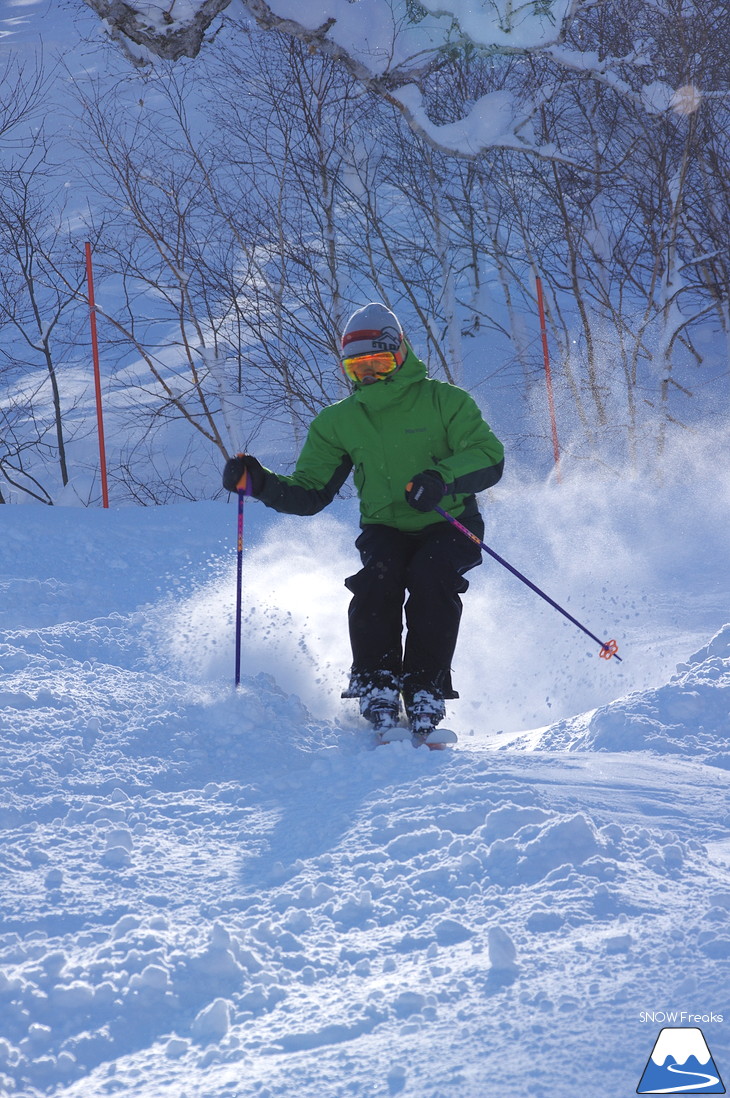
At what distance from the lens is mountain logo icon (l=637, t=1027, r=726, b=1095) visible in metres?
1.40

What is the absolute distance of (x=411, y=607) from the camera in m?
3.55

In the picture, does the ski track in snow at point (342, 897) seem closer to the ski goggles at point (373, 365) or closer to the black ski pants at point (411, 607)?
the black ski pants at point (411, 607)

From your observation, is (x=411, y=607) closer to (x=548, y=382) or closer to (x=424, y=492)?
(x=424, y=492)

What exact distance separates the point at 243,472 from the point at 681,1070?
2.71 m

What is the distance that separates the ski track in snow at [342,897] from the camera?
5.12ft

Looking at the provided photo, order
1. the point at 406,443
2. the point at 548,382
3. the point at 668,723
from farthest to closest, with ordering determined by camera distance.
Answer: the point at 548,382, the point at 406,443, the point at 668,723

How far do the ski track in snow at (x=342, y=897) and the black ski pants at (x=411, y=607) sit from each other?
292 mm

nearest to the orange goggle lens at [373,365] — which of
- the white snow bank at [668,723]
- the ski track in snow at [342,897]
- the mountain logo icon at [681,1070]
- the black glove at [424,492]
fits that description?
the black glove at [424,492]

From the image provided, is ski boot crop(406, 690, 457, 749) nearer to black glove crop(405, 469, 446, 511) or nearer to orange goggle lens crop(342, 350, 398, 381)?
black glove crop(405, 469, 446, 511)

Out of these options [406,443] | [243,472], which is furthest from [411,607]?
[243,472]


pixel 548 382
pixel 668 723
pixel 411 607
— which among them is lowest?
pixel 668 723

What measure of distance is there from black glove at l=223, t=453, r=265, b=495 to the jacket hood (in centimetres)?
51

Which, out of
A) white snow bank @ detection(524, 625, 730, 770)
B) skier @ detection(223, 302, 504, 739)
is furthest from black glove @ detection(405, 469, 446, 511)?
white snow bank @ detection(524, 625, 730, 770)

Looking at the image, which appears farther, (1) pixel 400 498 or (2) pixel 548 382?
(2) pixel 548 382
